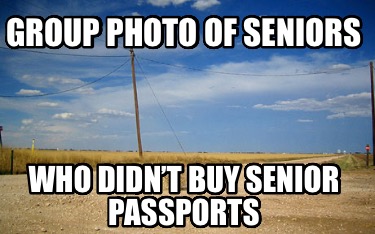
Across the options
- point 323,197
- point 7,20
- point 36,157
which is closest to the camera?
point 7,20

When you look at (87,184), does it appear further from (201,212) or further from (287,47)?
(287,47)

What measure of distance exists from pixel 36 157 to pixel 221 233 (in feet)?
62.0

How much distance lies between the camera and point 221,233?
7.59 m

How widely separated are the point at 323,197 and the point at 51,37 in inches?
413

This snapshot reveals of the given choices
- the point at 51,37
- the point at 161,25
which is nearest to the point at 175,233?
the point at 161,25

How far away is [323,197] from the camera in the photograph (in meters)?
12.7

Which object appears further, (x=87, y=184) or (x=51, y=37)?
(x=51, y=37)

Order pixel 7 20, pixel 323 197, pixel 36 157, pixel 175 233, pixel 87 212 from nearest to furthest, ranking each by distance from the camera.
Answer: pixel 175 233 < pixel 87 212 < pixel 7 20 < pixel 323 197 < pixel 36 157

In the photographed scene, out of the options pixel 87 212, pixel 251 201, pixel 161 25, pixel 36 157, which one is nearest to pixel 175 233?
pixel 251 201

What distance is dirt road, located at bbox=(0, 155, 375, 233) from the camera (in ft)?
25.3

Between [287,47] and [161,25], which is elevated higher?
[161,25]

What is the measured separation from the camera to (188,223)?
333 inches

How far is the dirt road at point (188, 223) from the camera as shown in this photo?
7.71 metres

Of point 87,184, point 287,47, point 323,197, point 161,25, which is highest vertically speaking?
point 161,25
